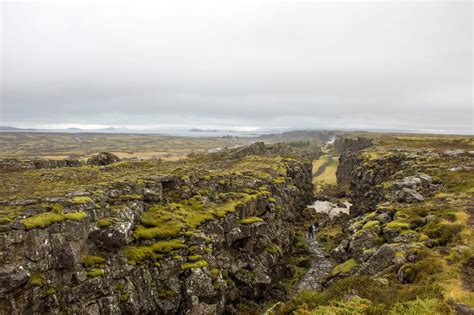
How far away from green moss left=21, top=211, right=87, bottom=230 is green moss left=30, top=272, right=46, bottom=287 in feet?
12.1

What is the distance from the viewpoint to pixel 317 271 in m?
48.5

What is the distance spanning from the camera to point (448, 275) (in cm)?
2272

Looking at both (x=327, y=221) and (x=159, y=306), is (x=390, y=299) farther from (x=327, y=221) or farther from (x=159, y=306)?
(x=327, y=221)

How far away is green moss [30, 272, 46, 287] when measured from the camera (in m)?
22.9

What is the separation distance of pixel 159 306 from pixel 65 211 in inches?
494

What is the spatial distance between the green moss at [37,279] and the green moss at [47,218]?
12.1 ft

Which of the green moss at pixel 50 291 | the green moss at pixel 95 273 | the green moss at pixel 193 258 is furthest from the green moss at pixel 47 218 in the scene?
A: the green moss at pixel 193 258

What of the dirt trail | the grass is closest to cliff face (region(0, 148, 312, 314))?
the dirt trail

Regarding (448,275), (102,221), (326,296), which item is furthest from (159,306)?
(448,275)

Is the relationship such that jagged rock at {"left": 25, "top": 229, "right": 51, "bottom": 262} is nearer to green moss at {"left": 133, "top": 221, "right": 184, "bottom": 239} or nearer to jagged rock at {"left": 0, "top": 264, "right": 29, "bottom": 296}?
jagged rock at {"left": 0, "top": 264, "right": 29, "bottom": 296}

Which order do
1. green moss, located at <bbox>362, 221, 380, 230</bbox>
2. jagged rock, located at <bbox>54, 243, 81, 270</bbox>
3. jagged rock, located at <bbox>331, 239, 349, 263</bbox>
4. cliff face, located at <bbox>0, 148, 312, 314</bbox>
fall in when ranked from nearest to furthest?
1. cliff face, located at <bbox>0, 148, 312, 314</bbox>
2. jagged rock, located at <bbox>54, 243, 81, 270</bbox>
3. green moss, located at <bbox>362, 221, 380, 230</bbox>
4. jagged rock, located at <bbox>331, 239, 349, 263</bbox>

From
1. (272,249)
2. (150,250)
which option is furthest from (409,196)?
(150,250)

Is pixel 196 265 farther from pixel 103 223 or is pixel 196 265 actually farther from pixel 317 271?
pixel 317 271

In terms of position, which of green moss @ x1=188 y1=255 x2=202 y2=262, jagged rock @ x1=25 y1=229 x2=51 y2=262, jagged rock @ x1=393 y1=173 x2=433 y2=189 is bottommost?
green moss @ x1=188 y1=255 x2=202 y2=262
